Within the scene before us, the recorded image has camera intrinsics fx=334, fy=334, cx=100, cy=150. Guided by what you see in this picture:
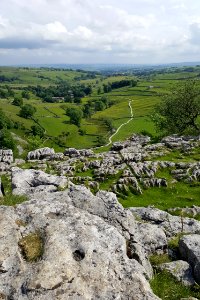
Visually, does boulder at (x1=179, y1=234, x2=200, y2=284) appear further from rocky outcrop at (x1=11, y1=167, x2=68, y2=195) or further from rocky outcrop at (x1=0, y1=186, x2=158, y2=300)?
rocky outcrop at (x1=11, y1=167, x2=68, y2=195)


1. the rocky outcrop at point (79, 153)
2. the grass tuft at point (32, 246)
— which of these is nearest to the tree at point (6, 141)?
the rocky outcrop at point (79, 153)

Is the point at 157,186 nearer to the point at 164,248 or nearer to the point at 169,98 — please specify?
the point at 164,248

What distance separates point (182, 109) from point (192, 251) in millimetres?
74184

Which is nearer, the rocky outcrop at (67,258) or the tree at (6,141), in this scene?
the rocky outcrop at (67,258)

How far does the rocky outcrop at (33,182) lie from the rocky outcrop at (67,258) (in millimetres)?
10777

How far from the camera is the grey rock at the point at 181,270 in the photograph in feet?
75.8

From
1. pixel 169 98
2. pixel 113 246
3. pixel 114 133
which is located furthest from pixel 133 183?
pixel 114 133

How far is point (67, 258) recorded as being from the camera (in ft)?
64.6

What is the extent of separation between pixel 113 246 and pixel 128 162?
44092mm

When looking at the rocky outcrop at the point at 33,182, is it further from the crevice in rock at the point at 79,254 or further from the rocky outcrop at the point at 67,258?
the crevice in rock at the point at 79,254

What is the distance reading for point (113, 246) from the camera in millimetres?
21766

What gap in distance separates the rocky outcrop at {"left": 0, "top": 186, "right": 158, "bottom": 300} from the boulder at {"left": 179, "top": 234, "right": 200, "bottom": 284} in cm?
392

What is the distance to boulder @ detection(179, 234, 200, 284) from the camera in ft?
77.6

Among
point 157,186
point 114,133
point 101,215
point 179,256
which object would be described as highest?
point 101,215
